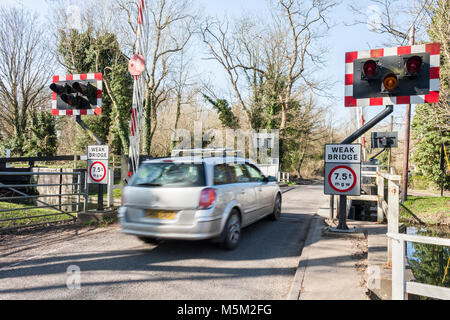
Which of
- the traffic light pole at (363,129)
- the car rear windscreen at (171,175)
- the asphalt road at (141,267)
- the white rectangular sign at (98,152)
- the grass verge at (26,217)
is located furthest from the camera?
the white rectangular sign at (98,152)

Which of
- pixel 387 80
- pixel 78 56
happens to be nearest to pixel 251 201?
pixel 387 80

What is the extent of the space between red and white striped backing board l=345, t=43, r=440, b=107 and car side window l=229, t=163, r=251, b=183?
2374 millimetres

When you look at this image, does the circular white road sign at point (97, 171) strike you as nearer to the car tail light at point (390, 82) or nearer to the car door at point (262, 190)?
the car door at point (262, 190)

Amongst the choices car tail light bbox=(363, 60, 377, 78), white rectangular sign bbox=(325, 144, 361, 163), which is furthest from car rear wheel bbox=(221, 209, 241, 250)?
car tail light bbox=(363, 60, 377, 78)

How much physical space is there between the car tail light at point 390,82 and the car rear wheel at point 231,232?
11.3ft

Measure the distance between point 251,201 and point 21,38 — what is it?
3204 centimetres

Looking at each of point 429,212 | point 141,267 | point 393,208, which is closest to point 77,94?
point 141,267

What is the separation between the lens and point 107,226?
7.54m

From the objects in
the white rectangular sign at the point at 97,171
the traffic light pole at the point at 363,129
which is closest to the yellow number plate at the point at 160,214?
the white rectangular sign at the point at 97,171

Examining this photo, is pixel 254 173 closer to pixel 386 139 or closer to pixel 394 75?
pixel 394 75

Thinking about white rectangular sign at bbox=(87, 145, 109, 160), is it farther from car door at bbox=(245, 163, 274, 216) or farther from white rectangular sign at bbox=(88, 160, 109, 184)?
car door at bbox=(245, 163, 274, 216)

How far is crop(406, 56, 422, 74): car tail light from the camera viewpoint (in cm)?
540

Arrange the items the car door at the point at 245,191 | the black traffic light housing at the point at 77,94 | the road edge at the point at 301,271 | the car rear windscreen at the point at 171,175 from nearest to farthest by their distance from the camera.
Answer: the road edge at the point at 301,271 → the car rear windscreen at the point at 171,175 → the car door at the point at 245,191 → the black traffic light housing at the point at 77,94

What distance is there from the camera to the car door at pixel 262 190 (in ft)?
22.7
